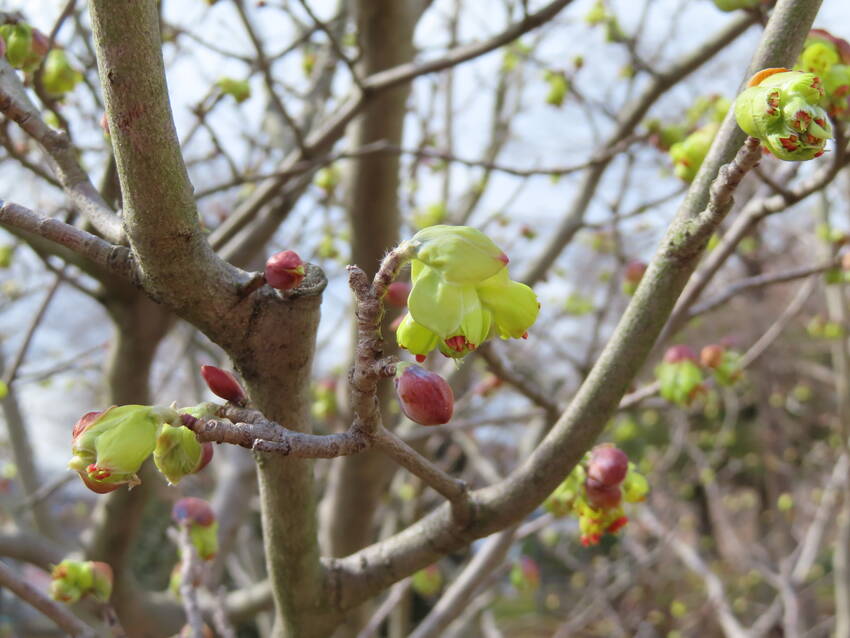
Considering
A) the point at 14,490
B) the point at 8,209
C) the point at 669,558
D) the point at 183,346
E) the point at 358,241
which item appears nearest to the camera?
the point at 8,209

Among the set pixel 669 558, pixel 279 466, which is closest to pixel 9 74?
pixel 279 466

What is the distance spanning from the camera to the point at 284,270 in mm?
906

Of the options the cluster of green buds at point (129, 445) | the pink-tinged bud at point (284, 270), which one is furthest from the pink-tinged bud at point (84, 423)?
the pink-tinged bud at point (284, 270)

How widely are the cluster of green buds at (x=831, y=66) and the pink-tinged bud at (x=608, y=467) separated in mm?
737

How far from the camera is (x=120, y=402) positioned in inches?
96.2

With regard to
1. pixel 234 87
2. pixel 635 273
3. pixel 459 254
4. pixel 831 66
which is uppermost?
pixel 234 87

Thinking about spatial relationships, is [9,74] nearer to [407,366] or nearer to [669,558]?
[407,366]

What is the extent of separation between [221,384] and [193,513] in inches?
35.3

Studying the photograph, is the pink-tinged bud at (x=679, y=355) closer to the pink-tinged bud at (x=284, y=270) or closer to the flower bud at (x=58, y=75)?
the pink-tinged bud at (x=284, y=270)

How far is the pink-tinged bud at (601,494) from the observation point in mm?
1275

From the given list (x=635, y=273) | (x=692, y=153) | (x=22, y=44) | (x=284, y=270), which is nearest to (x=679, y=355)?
(x=635, y=273)

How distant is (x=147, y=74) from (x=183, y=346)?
347 cm

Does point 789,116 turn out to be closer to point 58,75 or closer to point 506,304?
point 506,304

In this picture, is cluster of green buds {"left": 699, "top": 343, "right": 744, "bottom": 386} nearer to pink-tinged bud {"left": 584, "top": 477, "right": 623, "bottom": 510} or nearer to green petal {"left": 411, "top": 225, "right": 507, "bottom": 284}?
pink-tinged bud {"left": 584, "top": 477, "right": 623, "bottom": 510}
